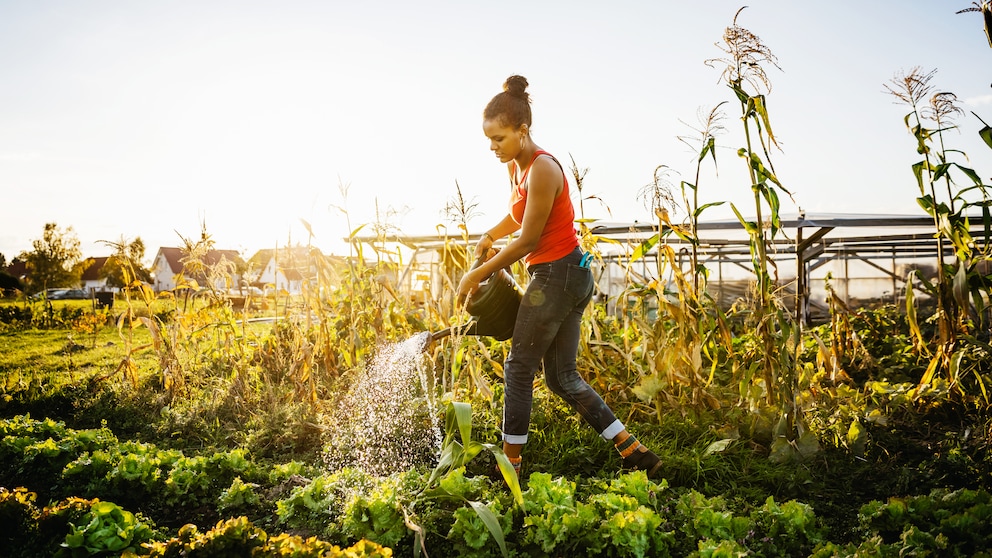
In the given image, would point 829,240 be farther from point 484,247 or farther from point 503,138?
point 503,138

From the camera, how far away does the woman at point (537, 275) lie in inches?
88.7

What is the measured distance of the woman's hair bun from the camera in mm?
2328

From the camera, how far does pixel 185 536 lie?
165cm

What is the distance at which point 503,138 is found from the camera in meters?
2.30

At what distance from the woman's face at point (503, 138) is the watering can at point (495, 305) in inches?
18.2

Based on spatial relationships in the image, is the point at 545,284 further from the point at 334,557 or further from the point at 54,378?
the point at 54,378

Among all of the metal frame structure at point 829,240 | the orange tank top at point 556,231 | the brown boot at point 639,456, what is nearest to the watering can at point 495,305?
the orange tank top at point 556,231

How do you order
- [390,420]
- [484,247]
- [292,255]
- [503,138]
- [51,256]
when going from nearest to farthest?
[503,138] → [484,247] → [390,420] → [292,255] → [51,256]

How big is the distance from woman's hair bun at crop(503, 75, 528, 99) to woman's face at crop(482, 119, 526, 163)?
0.13 metres

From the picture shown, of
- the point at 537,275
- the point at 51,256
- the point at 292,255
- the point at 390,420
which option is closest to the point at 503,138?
the point at 537,275

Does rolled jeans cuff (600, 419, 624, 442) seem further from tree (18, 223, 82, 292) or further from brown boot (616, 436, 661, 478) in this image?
tree (18, 223, 82, 292)

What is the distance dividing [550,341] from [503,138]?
812 millimetres

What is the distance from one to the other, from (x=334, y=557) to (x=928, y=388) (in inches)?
120

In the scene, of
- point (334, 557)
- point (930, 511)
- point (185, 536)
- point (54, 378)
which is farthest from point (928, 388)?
point (54, 378)
